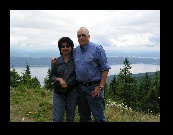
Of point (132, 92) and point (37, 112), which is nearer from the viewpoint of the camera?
point (37, 112)

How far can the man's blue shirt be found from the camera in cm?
566

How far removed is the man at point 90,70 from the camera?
567cm

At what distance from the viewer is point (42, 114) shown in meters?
8.72

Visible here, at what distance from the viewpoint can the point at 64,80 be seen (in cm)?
576

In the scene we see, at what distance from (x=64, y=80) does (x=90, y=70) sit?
552mm

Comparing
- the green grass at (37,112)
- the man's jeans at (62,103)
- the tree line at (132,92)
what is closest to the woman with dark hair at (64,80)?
the man's jeans at (62,103)

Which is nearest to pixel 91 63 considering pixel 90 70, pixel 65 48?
pixel 90 70

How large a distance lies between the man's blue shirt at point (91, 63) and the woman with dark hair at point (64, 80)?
0.15 metres

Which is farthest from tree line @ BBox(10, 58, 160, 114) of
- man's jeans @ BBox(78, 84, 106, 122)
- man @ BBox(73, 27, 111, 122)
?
man @ BBox(73, 27, 111, 122)

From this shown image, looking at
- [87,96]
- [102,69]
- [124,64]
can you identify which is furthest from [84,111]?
[124,64]

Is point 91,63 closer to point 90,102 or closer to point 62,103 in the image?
point 90,102

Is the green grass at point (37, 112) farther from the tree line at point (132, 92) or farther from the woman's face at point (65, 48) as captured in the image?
the tree line at point (132, 92)

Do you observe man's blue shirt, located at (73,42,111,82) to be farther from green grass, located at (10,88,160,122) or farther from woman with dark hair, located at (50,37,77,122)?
green grass, located at (10,88,160,122)

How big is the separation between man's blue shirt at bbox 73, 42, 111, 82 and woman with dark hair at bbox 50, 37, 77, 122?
0.50 ft
